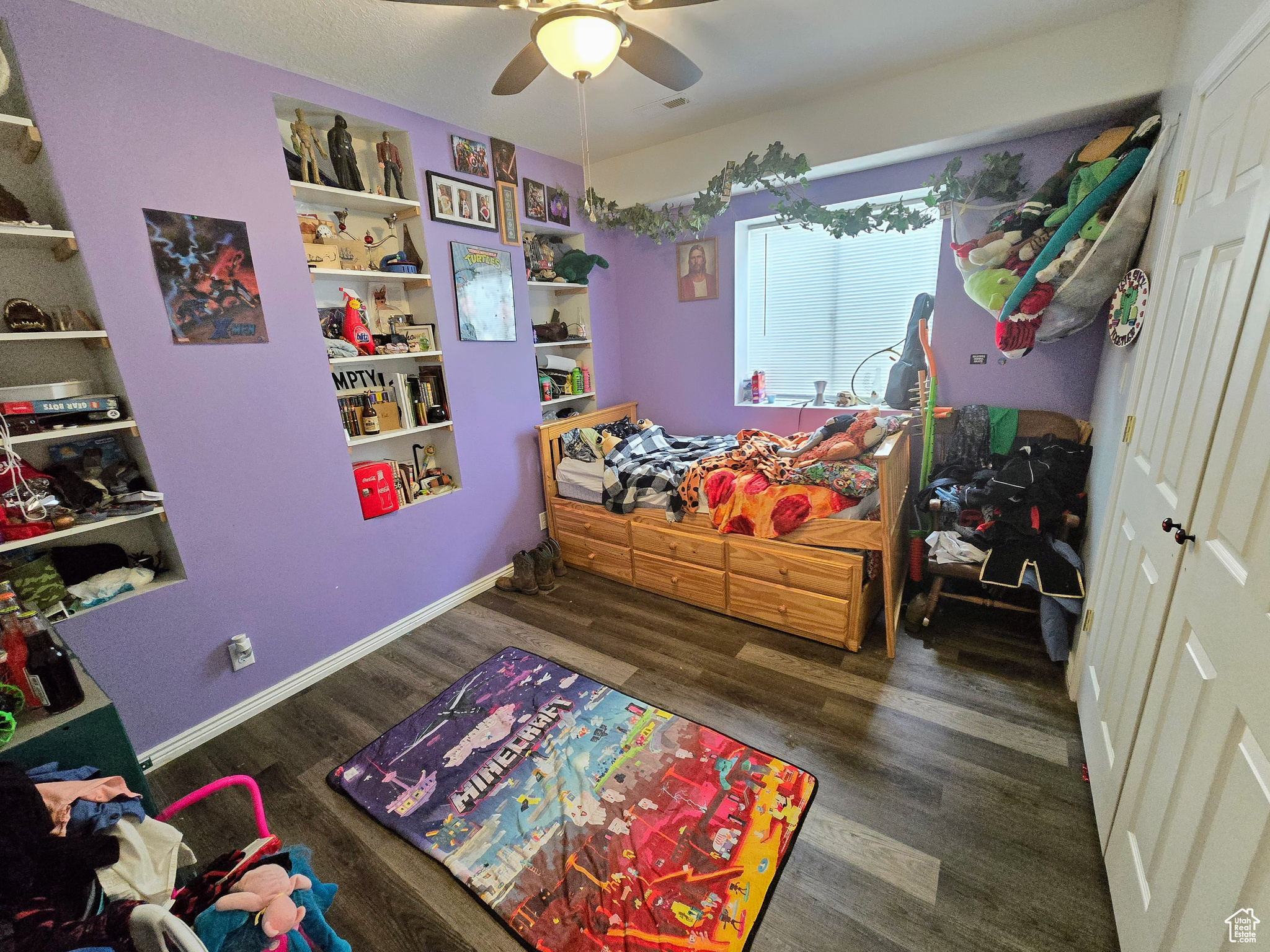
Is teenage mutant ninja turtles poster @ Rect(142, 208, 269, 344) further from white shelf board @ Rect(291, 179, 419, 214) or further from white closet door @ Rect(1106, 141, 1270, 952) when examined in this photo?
white closet door @ Rect(1106, 141, 1270, 952)

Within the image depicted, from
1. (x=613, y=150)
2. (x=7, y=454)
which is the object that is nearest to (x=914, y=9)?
(x=613, y=150)

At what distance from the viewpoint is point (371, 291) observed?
2.56 metres

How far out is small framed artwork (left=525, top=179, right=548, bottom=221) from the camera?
3.00m

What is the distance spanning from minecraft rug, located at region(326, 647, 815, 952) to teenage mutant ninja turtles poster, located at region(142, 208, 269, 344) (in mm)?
1663

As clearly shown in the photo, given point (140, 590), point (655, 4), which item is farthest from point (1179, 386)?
point (140, 590)

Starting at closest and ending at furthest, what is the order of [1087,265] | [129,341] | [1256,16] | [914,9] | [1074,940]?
[1256,16] < [1074,940] < [129,341] < [914,9] < [1087,265]

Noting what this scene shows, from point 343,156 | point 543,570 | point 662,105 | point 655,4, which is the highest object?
point 662,105

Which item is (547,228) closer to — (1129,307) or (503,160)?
(503,160)

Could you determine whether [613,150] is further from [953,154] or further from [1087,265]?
[1087,265]

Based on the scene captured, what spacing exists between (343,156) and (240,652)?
213 cm

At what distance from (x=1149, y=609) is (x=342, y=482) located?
2850 millimetres

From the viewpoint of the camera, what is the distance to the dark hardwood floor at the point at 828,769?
1291mm

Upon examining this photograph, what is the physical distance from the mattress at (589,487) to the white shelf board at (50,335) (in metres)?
2.04

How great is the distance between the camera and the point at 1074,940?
121 cm
